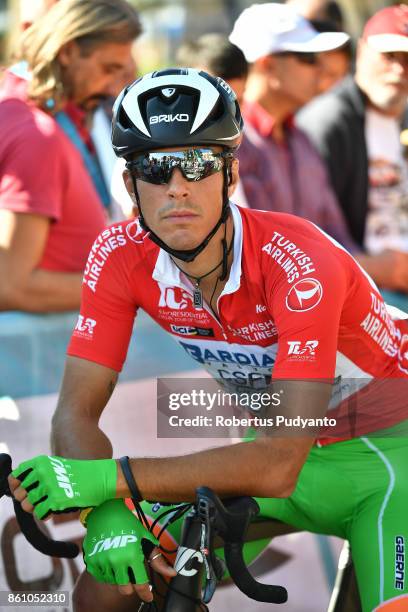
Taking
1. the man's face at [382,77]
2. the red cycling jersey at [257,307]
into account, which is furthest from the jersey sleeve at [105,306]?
the man's face at [382,77]

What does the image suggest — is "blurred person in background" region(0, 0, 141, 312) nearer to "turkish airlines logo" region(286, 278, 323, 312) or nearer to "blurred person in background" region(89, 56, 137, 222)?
"blurred person in background" region(89, 56, 137, 222)

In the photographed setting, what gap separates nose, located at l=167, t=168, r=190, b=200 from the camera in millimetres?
3047

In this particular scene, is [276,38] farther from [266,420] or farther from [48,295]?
[266,420]

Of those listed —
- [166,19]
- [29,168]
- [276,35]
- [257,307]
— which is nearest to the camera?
[257,307]

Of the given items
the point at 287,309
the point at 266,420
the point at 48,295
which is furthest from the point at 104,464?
the point at 48,295

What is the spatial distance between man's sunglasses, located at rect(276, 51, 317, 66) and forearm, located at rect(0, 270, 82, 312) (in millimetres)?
2329

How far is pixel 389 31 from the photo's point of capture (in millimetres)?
6316

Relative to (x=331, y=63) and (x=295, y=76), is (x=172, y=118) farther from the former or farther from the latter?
(x=331, y=63)

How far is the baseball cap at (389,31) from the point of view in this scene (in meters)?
6.27

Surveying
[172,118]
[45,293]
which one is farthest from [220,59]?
[172,118]

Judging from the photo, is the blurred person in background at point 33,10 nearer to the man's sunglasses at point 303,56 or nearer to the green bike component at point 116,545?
the man's sunglasses at point 303,56

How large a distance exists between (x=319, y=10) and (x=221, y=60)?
4.87 feet

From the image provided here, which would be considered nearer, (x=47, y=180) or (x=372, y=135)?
(x=47, y=180)

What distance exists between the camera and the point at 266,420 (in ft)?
9.64
